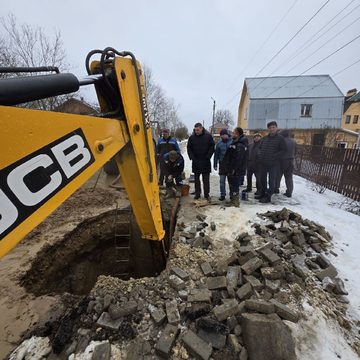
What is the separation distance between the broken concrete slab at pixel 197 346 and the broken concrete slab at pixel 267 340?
1.16 feet

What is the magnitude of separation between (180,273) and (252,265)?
905 millimetres

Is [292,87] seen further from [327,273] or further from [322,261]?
[327,273]

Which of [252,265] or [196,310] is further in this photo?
[252,265]

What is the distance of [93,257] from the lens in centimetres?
496

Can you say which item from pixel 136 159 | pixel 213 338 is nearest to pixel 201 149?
pixel 136 159

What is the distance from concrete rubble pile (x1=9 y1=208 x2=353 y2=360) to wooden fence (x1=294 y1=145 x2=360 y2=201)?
412 cm

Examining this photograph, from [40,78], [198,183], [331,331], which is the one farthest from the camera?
[198,183]

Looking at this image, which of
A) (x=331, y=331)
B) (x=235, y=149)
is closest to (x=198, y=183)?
(x=235, y=149)

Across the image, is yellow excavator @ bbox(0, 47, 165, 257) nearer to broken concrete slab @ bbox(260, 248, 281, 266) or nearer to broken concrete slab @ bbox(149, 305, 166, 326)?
broken concrete slab @ bbox(149, 305, 166, 326)

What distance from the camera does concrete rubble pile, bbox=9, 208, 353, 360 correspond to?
6.21ft

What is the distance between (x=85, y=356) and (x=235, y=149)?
4341 millimetres

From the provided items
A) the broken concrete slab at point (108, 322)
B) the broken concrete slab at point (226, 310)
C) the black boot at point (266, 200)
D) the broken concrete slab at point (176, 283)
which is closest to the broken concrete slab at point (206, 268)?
the broken concrete slab at point (176, 283)

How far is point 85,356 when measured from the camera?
1.89 meters

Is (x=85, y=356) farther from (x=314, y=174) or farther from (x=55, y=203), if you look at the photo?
(x=314, y=174)
